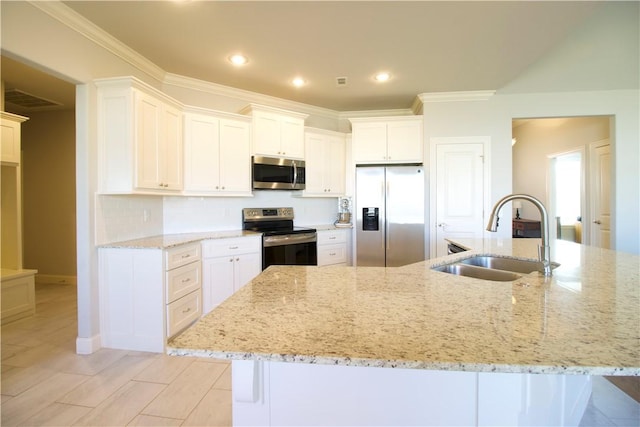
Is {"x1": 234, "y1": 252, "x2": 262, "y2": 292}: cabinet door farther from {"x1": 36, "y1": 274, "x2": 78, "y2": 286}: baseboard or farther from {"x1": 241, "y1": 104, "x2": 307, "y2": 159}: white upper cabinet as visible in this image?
{"x1": 36, "y1": 274, "x2": 78, "y2": 286}: baseboard

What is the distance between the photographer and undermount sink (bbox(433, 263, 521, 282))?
164cm

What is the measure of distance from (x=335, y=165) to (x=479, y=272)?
282 cm

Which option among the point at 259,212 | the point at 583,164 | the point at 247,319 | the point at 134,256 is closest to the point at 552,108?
the point at 583,164

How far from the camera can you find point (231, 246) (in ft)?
10.5

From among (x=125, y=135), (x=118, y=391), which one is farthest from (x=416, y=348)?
(x=125, y=135)

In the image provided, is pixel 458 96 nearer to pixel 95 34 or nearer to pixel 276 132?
pixel 276 132

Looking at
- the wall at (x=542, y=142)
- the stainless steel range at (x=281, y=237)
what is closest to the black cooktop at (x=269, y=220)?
the stainless steel range at (x=281, y=237)

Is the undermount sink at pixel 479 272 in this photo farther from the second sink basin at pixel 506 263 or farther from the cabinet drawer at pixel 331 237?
the cabinet drawer at pixel 331 237

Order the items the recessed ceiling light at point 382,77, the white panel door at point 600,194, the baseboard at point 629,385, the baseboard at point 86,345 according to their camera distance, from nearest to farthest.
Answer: the baseboard at point 629,385 → the baseboard at point 86,345 → the recessed ceiling light at point 382,77 → the white panel door at point 600,194

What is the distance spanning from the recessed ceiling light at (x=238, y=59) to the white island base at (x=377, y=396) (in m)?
2.84

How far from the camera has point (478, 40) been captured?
267 centimetres

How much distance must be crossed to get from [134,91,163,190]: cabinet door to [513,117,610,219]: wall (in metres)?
5.88

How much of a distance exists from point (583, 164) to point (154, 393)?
6339 millimetres

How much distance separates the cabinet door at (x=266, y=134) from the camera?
361 centimetres
